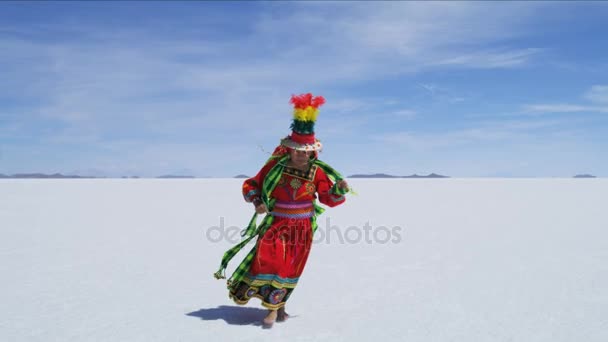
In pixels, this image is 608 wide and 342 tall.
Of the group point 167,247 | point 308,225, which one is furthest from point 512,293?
point 167,247

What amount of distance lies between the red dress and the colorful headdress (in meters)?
0.27

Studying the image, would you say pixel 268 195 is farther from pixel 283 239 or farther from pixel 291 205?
pixel 283 239

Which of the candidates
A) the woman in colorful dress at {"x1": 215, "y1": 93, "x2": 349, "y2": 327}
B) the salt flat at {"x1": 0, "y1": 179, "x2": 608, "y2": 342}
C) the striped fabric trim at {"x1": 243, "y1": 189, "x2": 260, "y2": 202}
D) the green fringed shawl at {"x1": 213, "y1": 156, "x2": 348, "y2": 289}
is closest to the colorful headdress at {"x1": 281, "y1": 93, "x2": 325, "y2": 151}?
the woman in colorful dress at {"x1": 215, "y1": 93, "x2": 349, "y2": 327}

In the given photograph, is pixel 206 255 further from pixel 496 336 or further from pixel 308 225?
pixel 496 336

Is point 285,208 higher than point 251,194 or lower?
lower

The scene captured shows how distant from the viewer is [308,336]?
441 cm

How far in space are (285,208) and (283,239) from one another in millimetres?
273

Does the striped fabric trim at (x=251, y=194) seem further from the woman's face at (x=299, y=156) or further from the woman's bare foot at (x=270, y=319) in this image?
the woman's bare foot at (x=270, y=319)

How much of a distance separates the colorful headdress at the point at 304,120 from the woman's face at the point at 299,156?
0.07 metres

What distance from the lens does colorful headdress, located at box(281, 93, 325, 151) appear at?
184 inches

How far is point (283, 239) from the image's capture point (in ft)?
15.7

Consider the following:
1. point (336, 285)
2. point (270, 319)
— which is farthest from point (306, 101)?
point (336, 285)

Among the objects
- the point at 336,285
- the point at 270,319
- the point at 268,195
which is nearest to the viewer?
the point at 270,319

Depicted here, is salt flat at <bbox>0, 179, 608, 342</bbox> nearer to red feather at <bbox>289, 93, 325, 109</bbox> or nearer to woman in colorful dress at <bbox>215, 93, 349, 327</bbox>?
woman in colorful dress at <bbox>215, 93, 349, 327</bbox>
